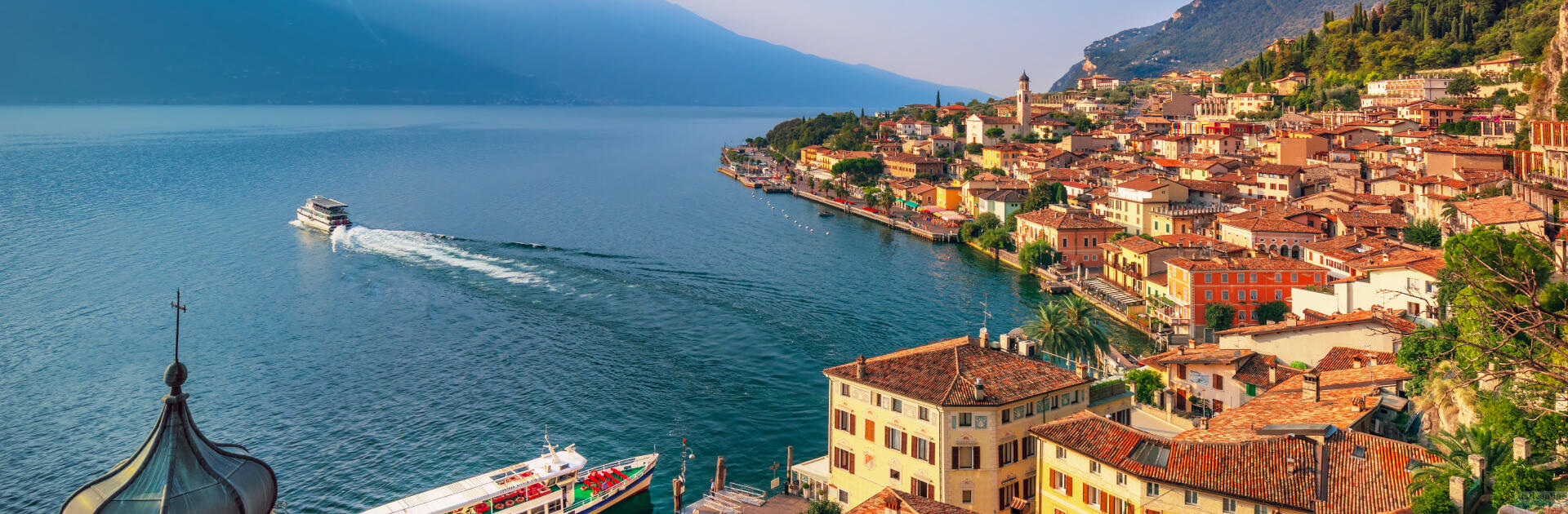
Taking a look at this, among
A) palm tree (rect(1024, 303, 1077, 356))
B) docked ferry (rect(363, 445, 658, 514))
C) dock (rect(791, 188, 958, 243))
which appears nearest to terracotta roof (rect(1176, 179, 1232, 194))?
dock (rect(791, 188, 958, 243))

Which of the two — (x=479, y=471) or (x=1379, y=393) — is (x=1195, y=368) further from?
(x=479, y=471)

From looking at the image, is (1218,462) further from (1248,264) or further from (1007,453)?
(1248,264)

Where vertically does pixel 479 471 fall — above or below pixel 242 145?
below

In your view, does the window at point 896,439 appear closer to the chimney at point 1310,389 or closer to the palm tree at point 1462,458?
the chimney at point 1310,389

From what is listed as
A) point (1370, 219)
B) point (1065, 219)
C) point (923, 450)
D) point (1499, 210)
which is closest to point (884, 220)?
point (1065, 219)

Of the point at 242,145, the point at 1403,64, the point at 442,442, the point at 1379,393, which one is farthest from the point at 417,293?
the point at 242,145
